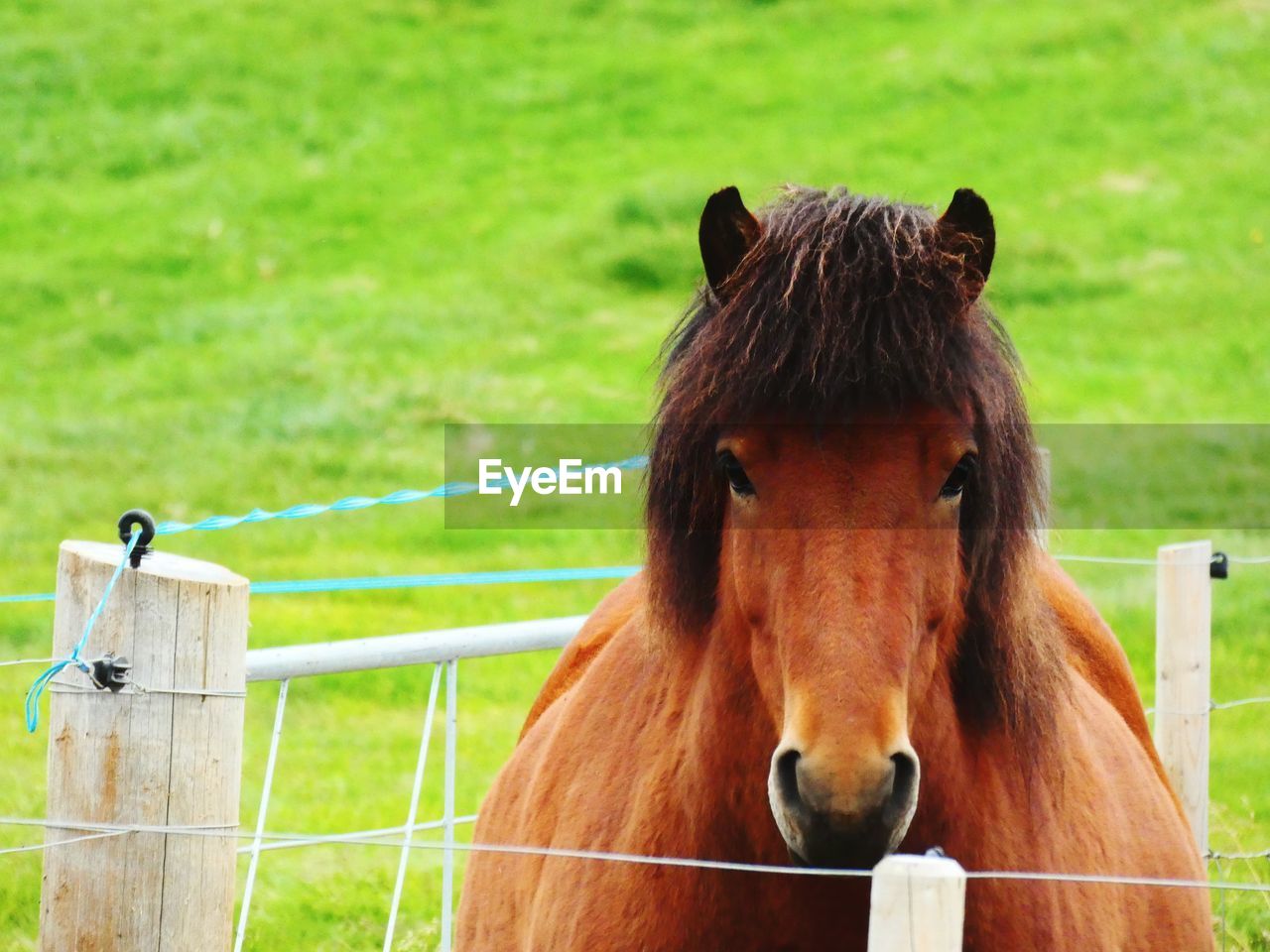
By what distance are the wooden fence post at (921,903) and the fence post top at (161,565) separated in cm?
136

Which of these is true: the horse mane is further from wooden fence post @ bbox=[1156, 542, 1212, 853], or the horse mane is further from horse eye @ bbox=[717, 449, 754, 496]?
wooden fence post @ bbox=[1156, 542, 1212, 853]

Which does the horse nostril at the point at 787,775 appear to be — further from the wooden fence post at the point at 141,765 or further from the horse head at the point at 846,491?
the wooden fence post at the point at 141,765

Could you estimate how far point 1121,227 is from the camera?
19453mm

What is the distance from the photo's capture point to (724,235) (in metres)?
2.60

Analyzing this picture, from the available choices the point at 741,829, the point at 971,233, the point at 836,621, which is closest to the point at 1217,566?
the point at 971,233

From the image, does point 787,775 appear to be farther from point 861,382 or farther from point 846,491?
point 861,382

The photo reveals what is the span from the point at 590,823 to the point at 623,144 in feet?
64.2

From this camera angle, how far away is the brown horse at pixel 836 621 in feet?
7.39

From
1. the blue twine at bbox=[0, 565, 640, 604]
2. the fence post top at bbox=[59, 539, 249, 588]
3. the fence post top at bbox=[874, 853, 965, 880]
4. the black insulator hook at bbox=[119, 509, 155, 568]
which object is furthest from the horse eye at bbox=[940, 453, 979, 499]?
the blue twine at bbox=[0, 565, 640, 604]

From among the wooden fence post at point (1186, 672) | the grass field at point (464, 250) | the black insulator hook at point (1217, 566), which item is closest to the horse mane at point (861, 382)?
the wooden fence post at point (1186, 672)

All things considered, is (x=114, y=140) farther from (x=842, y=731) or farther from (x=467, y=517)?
(x=842, y=731)

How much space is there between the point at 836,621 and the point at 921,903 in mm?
500

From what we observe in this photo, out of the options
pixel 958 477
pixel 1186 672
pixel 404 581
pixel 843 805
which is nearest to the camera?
pixel 843 805

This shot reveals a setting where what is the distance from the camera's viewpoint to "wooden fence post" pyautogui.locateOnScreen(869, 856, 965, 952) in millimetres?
1839
